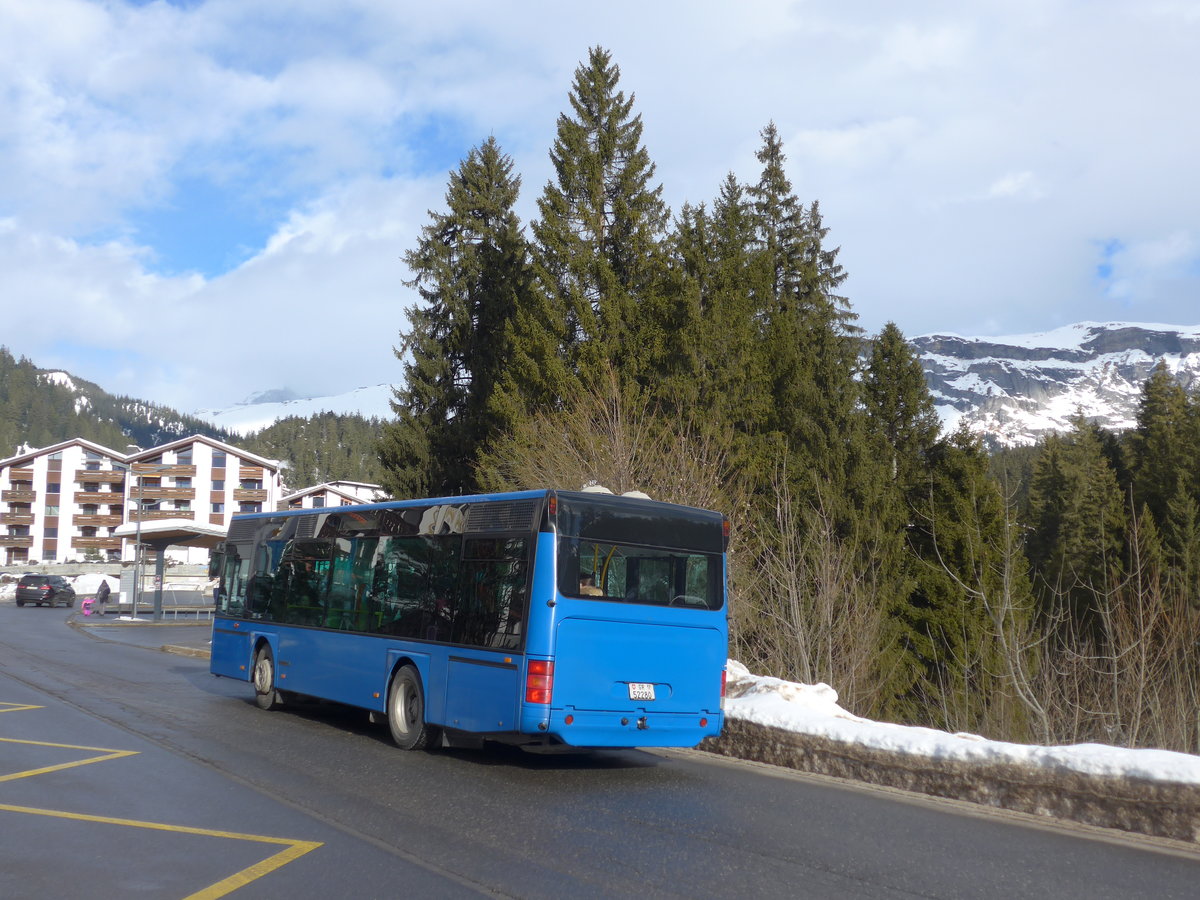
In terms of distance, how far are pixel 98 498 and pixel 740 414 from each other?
10013 centimetres

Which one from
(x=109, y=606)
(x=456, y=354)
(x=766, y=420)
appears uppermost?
(x=456, y=354)

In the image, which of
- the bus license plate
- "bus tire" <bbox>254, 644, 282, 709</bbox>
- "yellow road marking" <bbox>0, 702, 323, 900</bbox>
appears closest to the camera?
"yellow road marking" <bbox>0, 702, 323, 900</bbox>

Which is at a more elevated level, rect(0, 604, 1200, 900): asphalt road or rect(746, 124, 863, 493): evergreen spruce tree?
rect(746, 124, 863, 493): evergreen spruce tree

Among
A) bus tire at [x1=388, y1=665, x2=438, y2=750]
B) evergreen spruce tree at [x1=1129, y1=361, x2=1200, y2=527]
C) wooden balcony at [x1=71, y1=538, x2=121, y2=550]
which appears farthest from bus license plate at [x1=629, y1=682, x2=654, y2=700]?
wooden balcony at [x1=71, y1=538, x2=121, y2=550]

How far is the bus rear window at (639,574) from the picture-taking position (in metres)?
10.8

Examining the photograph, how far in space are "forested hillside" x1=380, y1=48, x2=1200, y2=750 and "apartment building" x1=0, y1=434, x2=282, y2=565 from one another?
253ft

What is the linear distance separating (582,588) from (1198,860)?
5.55 meters

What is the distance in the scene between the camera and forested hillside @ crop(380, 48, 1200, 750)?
24.1 m

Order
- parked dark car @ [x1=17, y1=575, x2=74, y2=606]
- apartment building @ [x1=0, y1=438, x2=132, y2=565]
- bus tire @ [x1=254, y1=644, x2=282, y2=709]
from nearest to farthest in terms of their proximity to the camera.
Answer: bus tire @ [x1=254, y1=644, x2=282, y2=709] → parked dark car @ [x1=17, y1=575, x2=74, y2=606] → apartment building @ [x1=0, y1=438, x2=132, y2=565]

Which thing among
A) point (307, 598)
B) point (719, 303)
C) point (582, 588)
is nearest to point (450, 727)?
point (582, 588)

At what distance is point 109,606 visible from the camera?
57094 millimetres

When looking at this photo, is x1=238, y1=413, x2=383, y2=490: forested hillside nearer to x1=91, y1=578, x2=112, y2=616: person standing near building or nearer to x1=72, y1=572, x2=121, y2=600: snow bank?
x1=72, y1=572, x2=121, y2=600: snow bank

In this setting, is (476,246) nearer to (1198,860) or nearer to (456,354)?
(456,354)

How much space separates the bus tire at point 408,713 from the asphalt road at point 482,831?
1.01 feet
